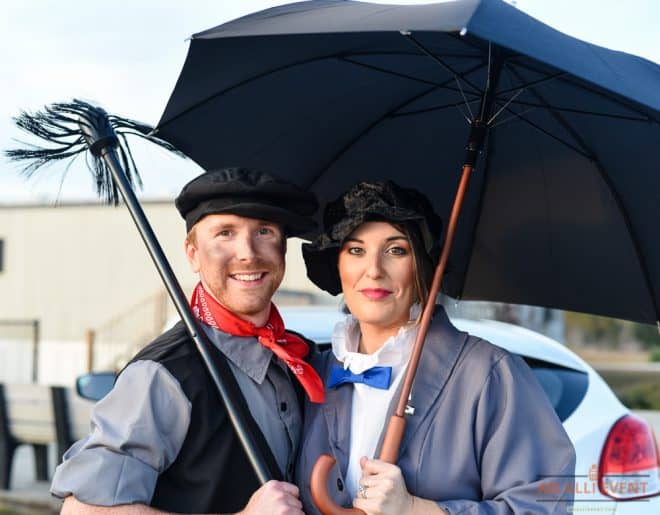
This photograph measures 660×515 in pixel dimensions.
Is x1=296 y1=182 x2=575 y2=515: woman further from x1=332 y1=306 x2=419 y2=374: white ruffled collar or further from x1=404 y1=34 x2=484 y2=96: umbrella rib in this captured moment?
x1=404 y1=34 x2=484 y2=96: umbrella rib

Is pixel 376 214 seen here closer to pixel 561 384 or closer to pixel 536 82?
pixel 536 82

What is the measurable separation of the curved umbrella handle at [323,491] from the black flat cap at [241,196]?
2.17 ft

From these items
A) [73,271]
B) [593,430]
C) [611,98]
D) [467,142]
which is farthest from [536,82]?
[73,271]

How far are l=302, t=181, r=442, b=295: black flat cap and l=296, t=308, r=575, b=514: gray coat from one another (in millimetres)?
348

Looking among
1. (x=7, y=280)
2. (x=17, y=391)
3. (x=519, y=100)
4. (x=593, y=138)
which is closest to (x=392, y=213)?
(x=519, y=100)

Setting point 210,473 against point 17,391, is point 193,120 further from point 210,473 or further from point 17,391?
point 17,391

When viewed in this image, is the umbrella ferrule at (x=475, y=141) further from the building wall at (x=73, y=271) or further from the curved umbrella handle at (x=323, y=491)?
the building wall at (x=73, y=271)

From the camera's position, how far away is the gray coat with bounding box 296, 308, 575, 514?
7.63 feet

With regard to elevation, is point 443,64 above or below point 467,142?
above

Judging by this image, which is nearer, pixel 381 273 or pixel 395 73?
pixel 381 273

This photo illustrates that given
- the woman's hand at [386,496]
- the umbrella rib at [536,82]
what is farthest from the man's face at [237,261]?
the umbrella rib at [536,82]

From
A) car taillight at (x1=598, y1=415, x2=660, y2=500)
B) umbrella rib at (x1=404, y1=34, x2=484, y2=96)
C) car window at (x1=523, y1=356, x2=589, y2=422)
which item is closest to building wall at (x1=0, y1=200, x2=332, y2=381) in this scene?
car window at (x1=523, y1=356, x2=589, y2=422)

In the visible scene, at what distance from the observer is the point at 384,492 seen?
2.23 m

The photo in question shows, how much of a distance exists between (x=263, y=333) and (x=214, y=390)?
27 centimetres
